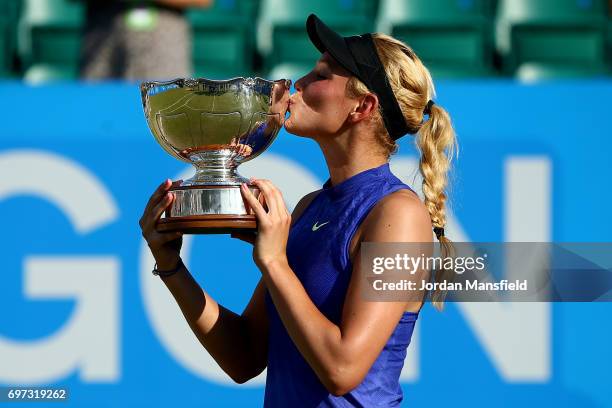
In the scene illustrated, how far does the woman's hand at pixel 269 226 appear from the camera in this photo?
71.4 inches

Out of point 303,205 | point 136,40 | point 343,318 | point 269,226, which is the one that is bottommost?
point 343,318

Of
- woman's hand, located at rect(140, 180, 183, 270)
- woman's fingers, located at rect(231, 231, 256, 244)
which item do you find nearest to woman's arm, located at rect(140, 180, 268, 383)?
woman's hand, located at rect(140, 180, 183, 270)

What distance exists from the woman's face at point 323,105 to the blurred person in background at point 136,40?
102 inches

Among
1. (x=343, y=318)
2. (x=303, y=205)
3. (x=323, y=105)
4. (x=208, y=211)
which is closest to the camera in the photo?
(x=343, y=318)

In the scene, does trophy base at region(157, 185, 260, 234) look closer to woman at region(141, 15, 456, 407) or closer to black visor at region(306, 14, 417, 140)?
woman at region(141, 15, 456, 407)

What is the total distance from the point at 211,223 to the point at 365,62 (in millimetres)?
418

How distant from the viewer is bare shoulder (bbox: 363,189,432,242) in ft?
6.03

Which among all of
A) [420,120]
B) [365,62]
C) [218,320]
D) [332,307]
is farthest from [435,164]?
[218,320]

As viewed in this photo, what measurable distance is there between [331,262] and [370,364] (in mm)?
214

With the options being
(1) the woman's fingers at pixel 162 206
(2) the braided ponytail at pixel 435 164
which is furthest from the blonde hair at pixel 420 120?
(1) the woman's fingers at pixel 162 206

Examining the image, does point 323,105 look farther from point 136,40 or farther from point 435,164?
point 136,40

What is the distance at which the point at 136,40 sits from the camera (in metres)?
4.64

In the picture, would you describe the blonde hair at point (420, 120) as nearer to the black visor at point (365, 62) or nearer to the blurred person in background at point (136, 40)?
the black visor at point (365, 62)

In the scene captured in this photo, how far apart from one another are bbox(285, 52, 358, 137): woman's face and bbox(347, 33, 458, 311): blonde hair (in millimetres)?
22
